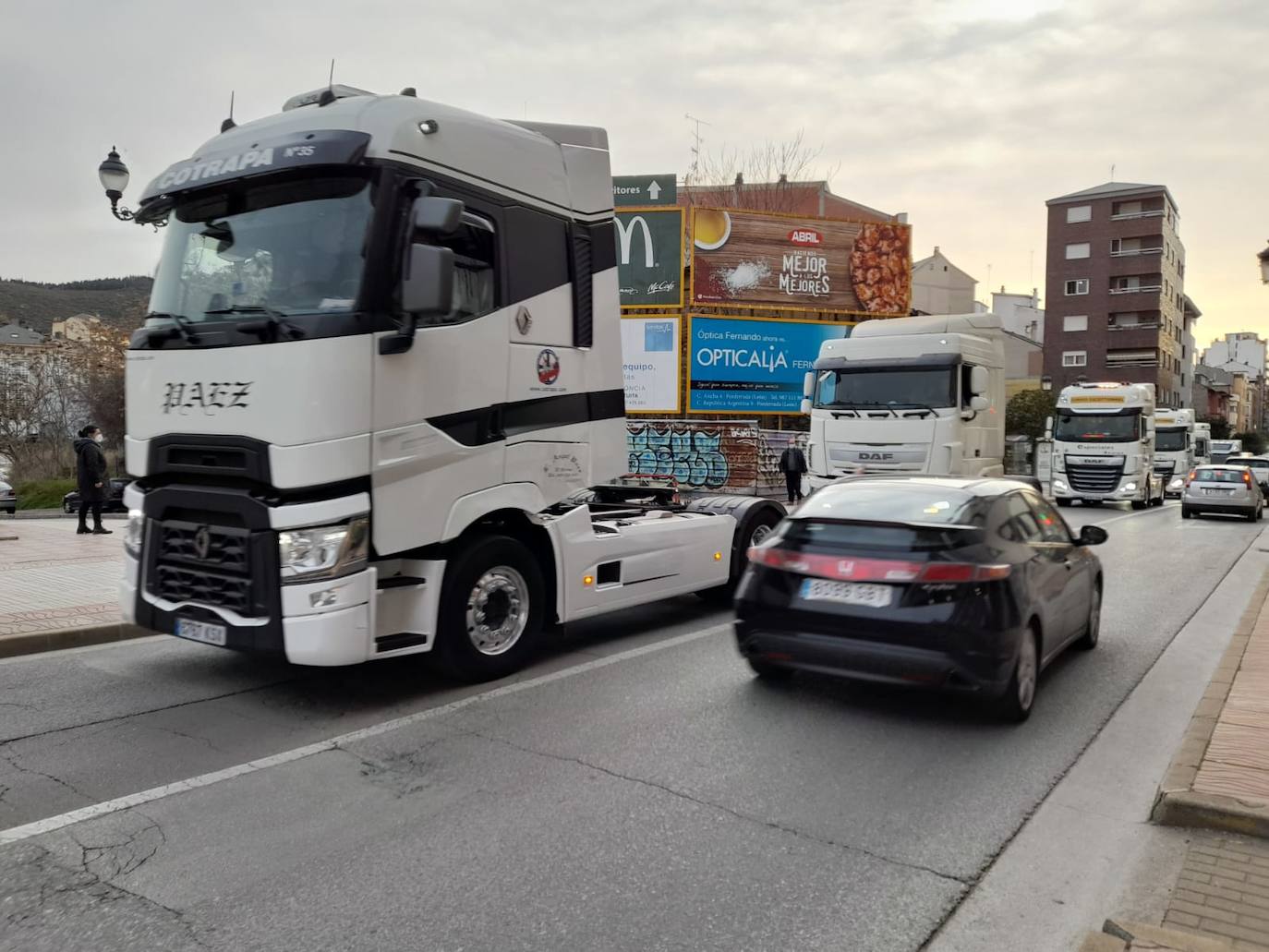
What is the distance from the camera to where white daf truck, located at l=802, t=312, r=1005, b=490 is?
14.8 meters

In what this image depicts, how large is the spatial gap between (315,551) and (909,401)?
11.5 metres

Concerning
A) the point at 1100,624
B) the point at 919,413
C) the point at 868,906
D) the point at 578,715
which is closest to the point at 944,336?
the point at 919,413

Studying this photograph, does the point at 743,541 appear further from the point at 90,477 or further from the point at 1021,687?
the point at 90,477

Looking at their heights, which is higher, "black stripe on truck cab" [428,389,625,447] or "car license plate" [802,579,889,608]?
"black stripe on truck cab" [428,389,625,447]

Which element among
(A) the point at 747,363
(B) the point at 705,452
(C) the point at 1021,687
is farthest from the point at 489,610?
(A) the point at 747,363

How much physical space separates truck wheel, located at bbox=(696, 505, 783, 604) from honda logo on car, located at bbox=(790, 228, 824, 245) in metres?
21.1

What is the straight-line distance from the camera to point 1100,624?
29.2 ft

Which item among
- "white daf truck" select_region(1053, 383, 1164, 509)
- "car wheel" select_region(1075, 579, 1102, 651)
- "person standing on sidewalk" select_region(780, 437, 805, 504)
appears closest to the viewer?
"car wheel" select_region(1075, 579, 1102, 651)

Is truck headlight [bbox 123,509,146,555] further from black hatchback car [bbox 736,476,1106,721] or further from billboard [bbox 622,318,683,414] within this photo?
billboard [bbox 622,318,683,414]

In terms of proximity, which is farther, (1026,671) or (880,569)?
(1026,671)

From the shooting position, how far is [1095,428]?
84.2 feet

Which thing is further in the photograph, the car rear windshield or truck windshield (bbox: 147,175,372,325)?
the car rear windshield

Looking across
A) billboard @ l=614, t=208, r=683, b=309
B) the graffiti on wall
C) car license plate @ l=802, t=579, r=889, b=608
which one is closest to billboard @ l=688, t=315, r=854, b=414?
the graffiti on wall

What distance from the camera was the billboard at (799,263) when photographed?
28.2 meters
